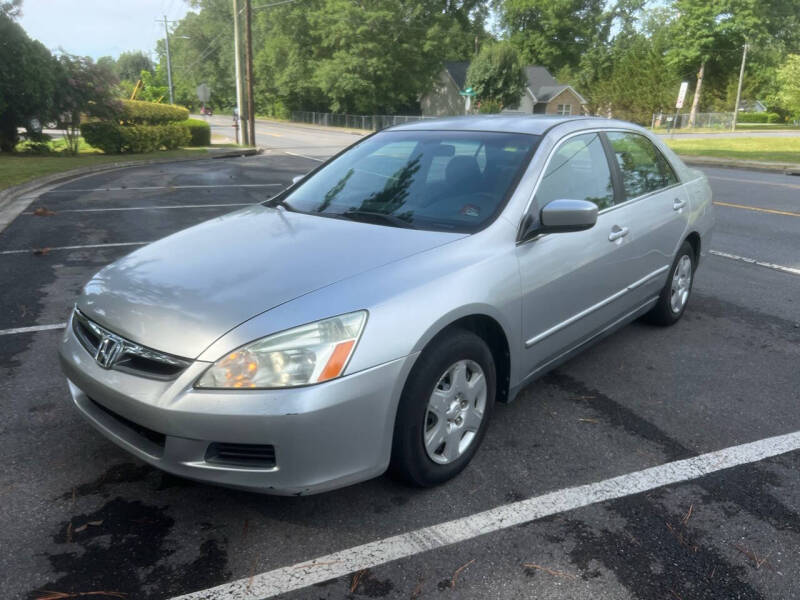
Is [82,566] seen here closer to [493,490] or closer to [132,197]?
[493,490]

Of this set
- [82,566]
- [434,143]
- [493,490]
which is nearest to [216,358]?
[82,566]

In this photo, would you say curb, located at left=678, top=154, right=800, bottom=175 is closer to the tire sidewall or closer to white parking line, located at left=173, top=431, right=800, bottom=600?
the tire sidewall

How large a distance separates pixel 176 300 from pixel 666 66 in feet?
227

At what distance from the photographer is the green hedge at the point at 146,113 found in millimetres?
23328

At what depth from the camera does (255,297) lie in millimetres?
2543

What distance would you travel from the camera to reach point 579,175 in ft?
12.4

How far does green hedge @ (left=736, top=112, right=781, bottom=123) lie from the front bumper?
232ft

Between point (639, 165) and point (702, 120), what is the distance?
200ft

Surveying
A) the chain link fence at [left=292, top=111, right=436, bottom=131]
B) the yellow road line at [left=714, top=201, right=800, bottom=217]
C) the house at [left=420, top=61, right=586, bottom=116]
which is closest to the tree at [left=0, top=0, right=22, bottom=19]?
the yellow road line at [left=714, top=201, right=800, bottom=217]

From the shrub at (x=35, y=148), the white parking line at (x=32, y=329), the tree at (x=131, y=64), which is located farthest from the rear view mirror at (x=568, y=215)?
the tree at (x=131, y=64)

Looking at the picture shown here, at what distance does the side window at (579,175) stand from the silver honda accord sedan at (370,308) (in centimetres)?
1

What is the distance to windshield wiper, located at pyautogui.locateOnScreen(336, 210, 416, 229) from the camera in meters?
3.27

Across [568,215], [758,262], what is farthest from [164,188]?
[568,215]

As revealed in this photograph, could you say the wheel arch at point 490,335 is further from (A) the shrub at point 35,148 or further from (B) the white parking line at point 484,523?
(A) the shrub at point 35,148
